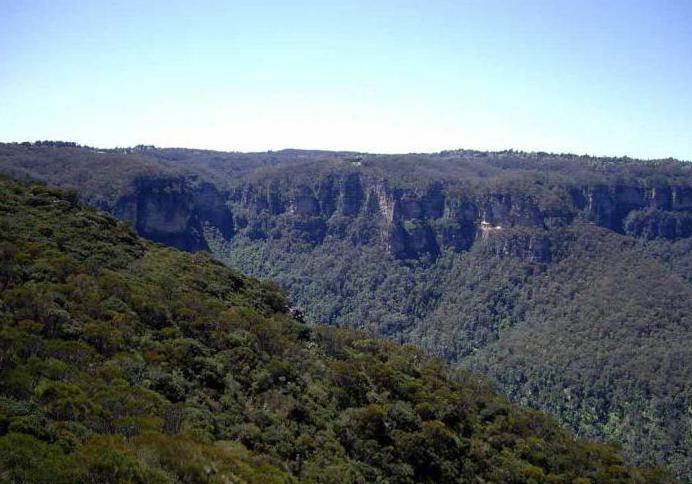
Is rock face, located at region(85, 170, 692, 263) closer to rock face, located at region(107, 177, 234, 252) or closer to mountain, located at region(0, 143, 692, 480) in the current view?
rock face, located at region(107, 177, 234, 252)

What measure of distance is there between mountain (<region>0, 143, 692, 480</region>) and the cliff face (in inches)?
16.3

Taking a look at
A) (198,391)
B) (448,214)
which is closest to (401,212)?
(448,214)

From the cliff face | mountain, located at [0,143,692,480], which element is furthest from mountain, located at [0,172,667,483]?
the cliff face

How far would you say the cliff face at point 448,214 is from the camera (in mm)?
158750

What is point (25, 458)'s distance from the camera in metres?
14.1

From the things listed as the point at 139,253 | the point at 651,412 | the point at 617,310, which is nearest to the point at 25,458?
the point at 139,253

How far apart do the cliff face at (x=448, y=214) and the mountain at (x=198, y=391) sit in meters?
121

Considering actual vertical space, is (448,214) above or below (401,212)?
below

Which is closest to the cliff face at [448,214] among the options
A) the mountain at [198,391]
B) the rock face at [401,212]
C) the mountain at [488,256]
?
the rock face at [401,212]

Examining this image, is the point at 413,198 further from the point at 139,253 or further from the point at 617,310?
the point at 139,253

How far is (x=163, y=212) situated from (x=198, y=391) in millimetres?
128553

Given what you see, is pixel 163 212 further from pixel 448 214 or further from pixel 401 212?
pixel 448 214

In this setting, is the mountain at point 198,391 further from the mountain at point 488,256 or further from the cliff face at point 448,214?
the cliff face at point 448,214

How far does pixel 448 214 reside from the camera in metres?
→ 172
